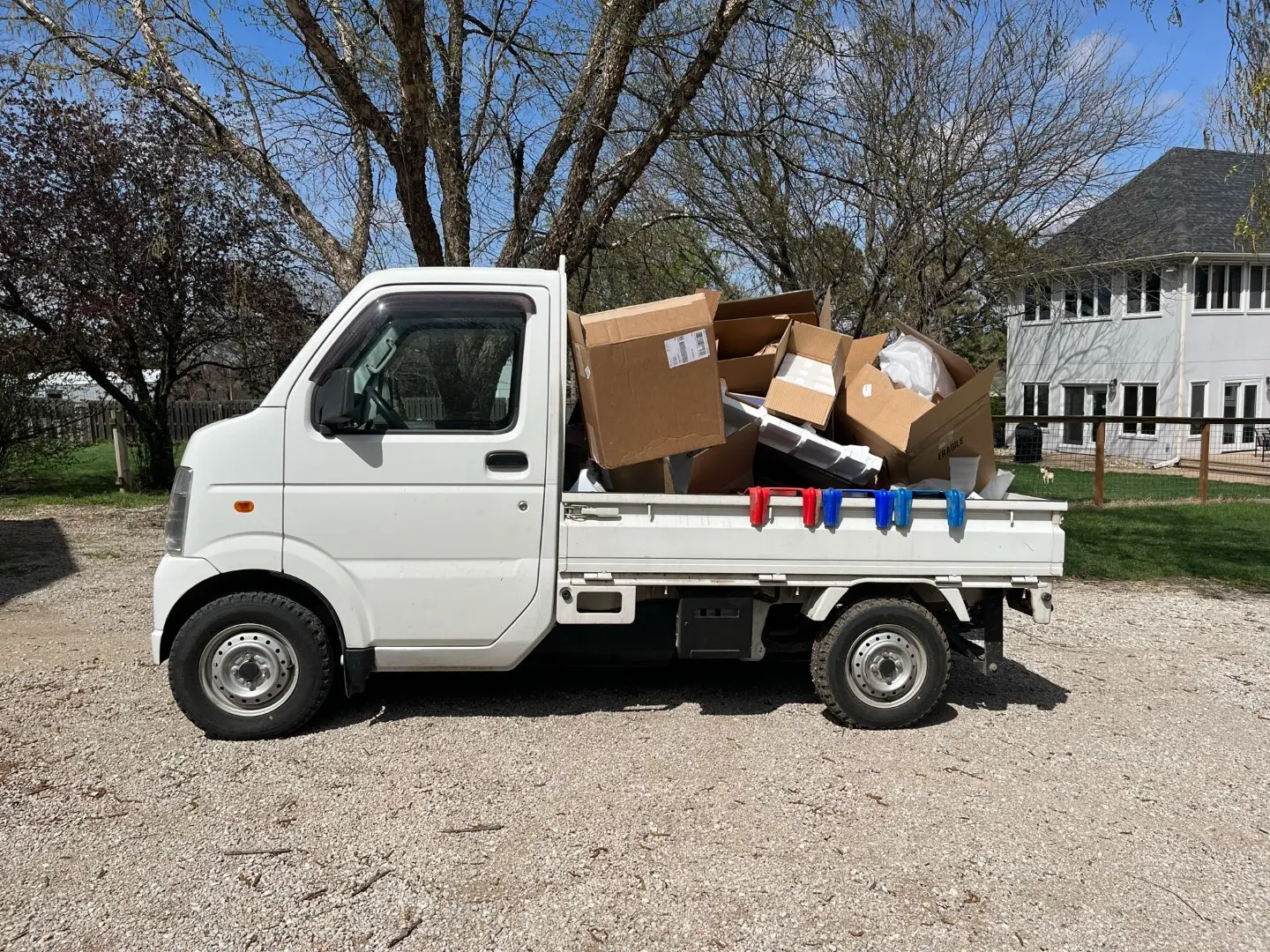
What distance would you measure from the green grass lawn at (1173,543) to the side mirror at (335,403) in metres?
7.72

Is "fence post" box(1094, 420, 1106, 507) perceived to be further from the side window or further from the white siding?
the side window

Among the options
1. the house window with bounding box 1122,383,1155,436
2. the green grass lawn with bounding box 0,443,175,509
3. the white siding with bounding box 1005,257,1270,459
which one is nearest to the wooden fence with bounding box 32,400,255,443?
the green grass lawn with bounding box 0,443,175,509

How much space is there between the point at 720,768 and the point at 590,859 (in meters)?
1.01

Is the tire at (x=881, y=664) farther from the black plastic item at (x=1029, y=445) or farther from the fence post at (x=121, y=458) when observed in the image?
the fence post at (x=121, y=458)

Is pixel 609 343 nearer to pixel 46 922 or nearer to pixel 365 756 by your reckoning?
pixel 365 756

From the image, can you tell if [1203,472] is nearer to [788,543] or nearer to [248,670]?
[788,543]

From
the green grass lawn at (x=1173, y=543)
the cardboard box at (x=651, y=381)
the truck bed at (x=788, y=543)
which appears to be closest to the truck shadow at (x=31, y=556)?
the truck bed at (x=788, y=543)

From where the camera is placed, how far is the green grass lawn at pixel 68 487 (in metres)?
14.3

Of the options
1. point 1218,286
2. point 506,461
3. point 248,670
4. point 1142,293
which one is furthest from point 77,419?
point 1218,286

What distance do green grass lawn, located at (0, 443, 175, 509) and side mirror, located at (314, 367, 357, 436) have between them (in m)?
11.2

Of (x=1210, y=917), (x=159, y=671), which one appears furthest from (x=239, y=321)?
(x=1210, y=917)

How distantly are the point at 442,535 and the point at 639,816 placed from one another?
1.63m

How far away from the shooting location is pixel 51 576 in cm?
878

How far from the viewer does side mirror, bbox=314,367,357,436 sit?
4.32 m
